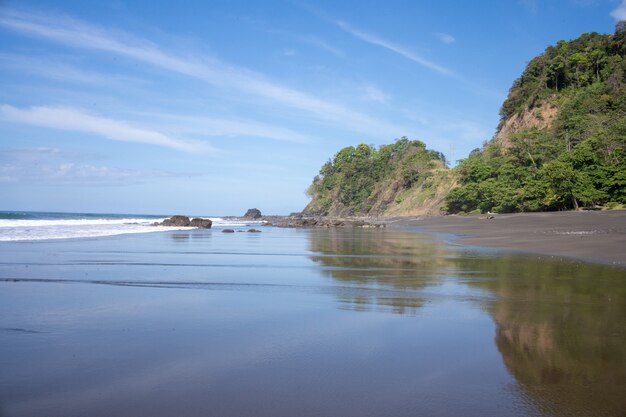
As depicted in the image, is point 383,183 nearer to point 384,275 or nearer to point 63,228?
point 63,228

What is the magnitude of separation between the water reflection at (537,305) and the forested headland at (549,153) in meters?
21.2

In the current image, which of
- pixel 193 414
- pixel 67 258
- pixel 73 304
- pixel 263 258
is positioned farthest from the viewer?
pixel 263 258

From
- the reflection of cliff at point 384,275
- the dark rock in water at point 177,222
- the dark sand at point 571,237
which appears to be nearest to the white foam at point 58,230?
the dark rock in water at point 177,222

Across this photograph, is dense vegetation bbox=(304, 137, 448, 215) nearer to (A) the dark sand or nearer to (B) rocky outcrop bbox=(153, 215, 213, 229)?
(B) rocky outcrop bbox=(153, 215, 213, 229)

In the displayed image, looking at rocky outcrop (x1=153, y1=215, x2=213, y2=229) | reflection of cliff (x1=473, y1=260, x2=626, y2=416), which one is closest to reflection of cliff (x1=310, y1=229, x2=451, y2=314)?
reflection of cliff (x1=473, y1=260, x2=626, y2=416)

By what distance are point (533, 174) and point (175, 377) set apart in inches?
1682

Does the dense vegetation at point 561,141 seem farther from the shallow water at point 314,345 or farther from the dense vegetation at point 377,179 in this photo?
the shallow water at point 314,345

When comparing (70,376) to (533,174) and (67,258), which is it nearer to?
(67,258)

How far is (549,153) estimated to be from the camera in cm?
4191

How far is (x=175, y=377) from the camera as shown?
4312mm

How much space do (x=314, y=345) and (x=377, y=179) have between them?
87890 millimetres

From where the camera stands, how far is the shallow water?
379 cm

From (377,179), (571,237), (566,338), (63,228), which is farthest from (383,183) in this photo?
(566,338)

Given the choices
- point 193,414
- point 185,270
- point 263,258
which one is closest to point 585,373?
point 193,414
